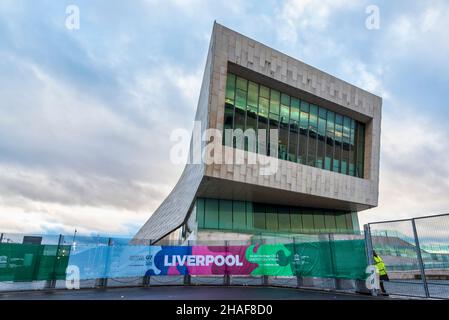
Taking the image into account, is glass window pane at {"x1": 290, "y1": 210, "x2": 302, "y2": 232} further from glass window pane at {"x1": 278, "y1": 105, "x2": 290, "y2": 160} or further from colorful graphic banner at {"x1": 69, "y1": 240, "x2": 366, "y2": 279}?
colorful graphic banner at {"x1": 69, "y1": 240, "x2": 366, "y2": 279}

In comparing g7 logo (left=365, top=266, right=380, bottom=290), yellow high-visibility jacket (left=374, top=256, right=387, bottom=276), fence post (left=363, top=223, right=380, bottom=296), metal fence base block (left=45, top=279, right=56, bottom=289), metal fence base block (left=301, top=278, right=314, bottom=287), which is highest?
fence post (left=363, top=223, right=380, bottom=296)

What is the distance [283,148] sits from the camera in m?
33.2

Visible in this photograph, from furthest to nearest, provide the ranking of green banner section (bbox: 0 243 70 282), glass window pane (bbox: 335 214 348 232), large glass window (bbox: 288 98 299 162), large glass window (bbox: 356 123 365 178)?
glass window pane (bbox: 335 214 348 232) → large glass window (bbox: 356 123 365 178) → large glass window (bbox: 288 98 299 162) → green banner section (bbox: 0 243 70 282)

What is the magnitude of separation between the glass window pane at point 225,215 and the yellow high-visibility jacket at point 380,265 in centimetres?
2137

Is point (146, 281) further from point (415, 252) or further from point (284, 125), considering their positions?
point (284, 125)

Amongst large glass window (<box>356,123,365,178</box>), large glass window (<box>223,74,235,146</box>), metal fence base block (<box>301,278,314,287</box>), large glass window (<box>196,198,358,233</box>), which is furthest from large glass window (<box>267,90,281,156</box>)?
metal fence base block (<box>301,278,314,287</box>)

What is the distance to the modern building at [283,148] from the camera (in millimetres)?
29531

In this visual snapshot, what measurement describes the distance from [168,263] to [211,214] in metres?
14.5

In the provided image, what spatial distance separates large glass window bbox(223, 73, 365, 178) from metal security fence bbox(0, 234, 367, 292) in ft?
46.5

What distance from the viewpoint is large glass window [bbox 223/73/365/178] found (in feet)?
103

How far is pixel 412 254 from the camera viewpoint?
424 inches

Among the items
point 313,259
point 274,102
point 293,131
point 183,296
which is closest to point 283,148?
point 293,131
